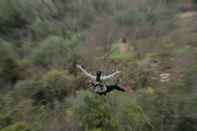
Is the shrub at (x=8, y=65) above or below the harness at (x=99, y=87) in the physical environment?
above

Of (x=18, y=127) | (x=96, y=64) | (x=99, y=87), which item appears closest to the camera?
(x=99, y=87)

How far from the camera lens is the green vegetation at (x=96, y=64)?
25.0 feet

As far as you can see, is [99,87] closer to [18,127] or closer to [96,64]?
[18,127]

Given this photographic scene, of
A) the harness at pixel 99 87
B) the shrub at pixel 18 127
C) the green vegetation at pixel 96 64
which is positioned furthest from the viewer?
the shrub at pixel 18 127

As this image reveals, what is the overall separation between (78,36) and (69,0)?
3.01m

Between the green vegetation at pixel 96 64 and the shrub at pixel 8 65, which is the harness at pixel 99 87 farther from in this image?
the shrub at pixel 8 65

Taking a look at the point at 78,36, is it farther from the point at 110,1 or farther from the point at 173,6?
the point at 173,6

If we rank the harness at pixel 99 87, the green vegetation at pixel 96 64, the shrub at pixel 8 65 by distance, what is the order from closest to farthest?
the harness at pixel 99 87, the green vegetation at pixel 96 64, the shrub at pixel 8 65

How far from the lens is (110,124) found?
24.3 ft

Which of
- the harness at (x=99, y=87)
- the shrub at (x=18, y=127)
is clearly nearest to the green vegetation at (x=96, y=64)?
the shrub at (x=18, y=127)

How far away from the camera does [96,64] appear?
11891 mm

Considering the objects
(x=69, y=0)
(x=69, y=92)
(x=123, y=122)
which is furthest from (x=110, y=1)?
(x=123, y=122)

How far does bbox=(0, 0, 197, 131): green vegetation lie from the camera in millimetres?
7617

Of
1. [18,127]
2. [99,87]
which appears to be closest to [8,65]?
[18,127]
